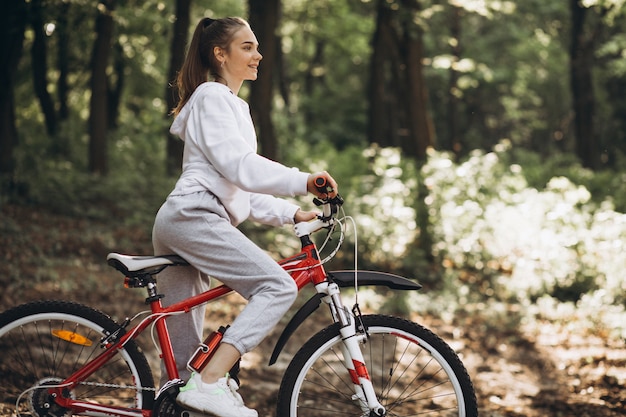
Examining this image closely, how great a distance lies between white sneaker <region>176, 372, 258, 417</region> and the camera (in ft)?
11.3

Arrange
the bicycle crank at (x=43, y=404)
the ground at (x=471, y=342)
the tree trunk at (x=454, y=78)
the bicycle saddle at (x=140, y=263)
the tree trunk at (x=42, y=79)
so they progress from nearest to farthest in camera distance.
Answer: the bicycle saddle at (x=140, y=263)
the bicycle crank at (x=43, y=404)
the ground at (x=471, y=342)
the tree trunk at (x=42, y=79)
the tree trunk at (x=454, y=78)

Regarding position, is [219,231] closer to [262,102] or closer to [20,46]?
[20,46]

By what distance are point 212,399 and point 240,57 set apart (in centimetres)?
155

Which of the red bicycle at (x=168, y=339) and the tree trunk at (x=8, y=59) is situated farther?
the tree trunk at (x=8, y=59)

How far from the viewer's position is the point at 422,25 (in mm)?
11461

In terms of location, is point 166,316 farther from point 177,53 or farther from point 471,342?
point 177,53

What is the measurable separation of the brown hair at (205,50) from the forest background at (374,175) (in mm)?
4446

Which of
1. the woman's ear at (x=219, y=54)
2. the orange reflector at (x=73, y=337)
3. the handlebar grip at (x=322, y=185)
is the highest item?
the woman's ear at (x=219, y=54)

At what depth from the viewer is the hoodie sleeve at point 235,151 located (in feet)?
11.2

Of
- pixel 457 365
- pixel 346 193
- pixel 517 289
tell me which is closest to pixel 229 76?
pixel 457 365

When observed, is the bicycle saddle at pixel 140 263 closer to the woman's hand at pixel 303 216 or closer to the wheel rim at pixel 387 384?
the woman's hand at pixel 303 216

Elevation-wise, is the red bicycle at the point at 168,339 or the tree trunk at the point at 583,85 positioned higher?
the tree trunk at the point at 583,85

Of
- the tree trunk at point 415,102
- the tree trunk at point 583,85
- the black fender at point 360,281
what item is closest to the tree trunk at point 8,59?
the tree trunk at point 415,102

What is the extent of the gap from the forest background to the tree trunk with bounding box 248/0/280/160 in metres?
0.03
